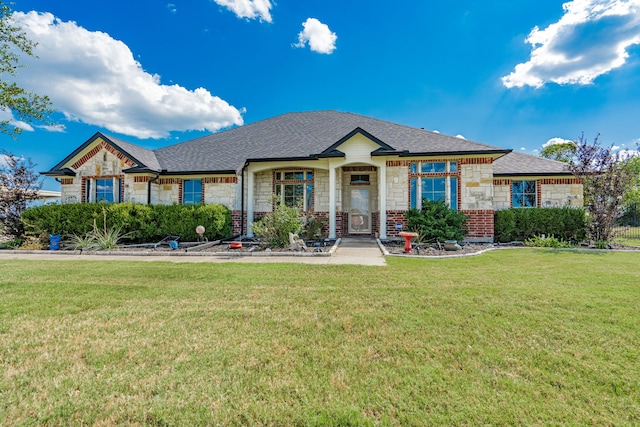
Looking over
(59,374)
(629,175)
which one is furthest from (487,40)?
(59,374)

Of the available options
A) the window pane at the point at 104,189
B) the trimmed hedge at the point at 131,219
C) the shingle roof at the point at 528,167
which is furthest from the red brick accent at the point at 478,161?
the window pane at the point at 104,189

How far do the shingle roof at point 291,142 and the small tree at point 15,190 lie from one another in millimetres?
5561

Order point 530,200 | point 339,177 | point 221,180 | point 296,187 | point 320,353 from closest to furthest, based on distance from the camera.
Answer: point 320,353 < point 339,177 < point 221,180 < point 530,200 < point 296,187

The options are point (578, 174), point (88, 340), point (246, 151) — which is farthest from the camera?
point (246, 151)

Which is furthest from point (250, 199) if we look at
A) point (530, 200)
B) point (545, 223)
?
point (530, 200)

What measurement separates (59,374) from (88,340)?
70cm

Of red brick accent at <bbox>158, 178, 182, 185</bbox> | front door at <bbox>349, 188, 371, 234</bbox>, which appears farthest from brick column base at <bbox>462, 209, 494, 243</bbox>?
red brick accent at <bbox>158, 178, 182, 185</bbox>

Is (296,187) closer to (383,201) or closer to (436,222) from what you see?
(383,201)

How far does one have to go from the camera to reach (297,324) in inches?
140

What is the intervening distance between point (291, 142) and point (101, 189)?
32.3 feet

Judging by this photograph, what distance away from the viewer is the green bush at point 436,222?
1062cm

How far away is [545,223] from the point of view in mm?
11672

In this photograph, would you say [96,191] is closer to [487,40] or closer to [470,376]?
[470,376]

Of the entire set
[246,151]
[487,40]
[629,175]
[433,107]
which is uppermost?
[487,40]
